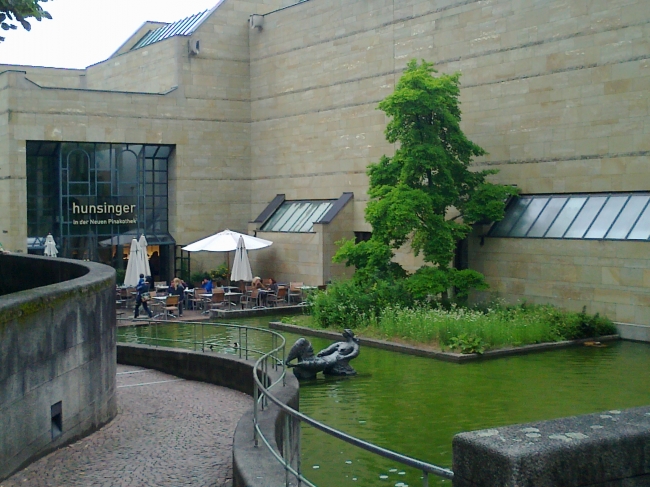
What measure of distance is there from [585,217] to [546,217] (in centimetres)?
140

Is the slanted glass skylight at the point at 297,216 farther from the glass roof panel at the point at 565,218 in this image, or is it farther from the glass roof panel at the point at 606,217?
the glass roof panel at the point at 606,217

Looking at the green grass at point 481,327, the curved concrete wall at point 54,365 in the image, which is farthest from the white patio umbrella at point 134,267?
the curved concrete wall at point 54,365

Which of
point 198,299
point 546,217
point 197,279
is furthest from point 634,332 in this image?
point 197,279

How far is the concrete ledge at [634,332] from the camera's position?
22.8 meters

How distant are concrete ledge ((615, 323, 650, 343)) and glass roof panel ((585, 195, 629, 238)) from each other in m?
2.57

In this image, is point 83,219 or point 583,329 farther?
point 83,219

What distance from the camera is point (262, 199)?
129 ft

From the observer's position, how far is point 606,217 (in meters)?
24.6

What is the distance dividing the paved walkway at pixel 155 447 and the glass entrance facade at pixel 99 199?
20.2 m

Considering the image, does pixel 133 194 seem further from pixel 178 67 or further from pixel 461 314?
pixel 461 314

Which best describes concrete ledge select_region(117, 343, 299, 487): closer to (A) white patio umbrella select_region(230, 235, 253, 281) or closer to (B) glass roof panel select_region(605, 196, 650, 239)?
(A) white patio umbrella select_region(230, 235, 253, 281)

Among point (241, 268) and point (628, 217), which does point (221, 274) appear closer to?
point (241, 268)

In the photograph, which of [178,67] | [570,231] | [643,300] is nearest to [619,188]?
[570,231]

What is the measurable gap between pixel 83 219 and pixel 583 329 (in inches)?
843
